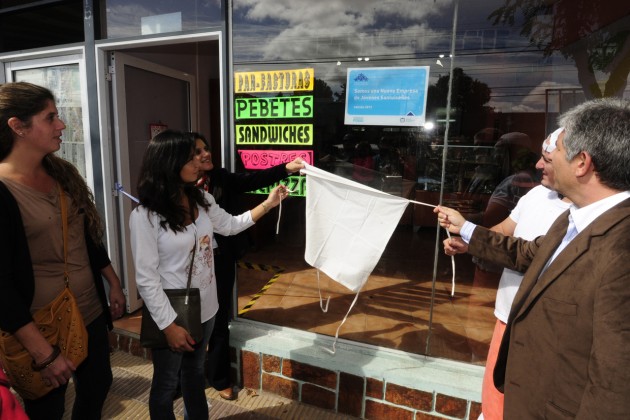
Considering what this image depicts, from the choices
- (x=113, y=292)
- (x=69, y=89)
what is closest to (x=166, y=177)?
(x=113, y=292)

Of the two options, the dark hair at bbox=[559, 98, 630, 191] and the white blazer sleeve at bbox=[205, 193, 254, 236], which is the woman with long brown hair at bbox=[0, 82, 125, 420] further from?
the dark hair at bbox=[559, 98, 630, 191]

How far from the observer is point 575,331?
47.4 inches

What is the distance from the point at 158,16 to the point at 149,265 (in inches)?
91.3

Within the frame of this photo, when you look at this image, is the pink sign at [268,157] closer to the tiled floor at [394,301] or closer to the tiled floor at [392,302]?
the tiled floor at [394,301]

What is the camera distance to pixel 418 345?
3.10 metres

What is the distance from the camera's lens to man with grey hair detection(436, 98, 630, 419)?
1072mm

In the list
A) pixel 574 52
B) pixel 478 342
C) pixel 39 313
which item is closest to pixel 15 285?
pixel 39 313

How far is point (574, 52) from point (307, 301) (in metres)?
3.63

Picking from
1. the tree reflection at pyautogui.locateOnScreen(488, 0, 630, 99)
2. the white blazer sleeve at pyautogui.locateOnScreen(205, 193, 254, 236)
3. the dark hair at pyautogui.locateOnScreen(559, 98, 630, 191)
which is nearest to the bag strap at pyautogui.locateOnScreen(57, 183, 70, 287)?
the white blazer sleeve at pyautogui.locateOnScreen(205, 193, 254, 236)

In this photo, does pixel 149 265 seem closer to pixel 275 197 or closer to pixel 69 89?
pixel 275 197

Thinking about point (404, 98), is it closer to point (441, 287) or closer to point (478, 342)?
point (478, 342)

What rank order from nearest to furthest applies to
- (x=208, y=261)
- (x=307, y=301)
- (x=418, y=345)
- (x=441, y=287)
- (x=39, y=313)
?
(x=39, y=313) → (x=208, y=261) → (x=418, y=345) → (x=307, y=301) → (x=441, y=287)

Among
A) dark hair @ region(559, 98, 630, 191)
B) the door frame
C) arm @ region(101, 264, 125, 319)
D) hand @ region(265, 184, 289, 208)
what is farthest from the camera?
the door frame

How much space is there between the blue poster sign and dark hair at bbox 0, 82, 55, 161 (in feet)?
6.59
